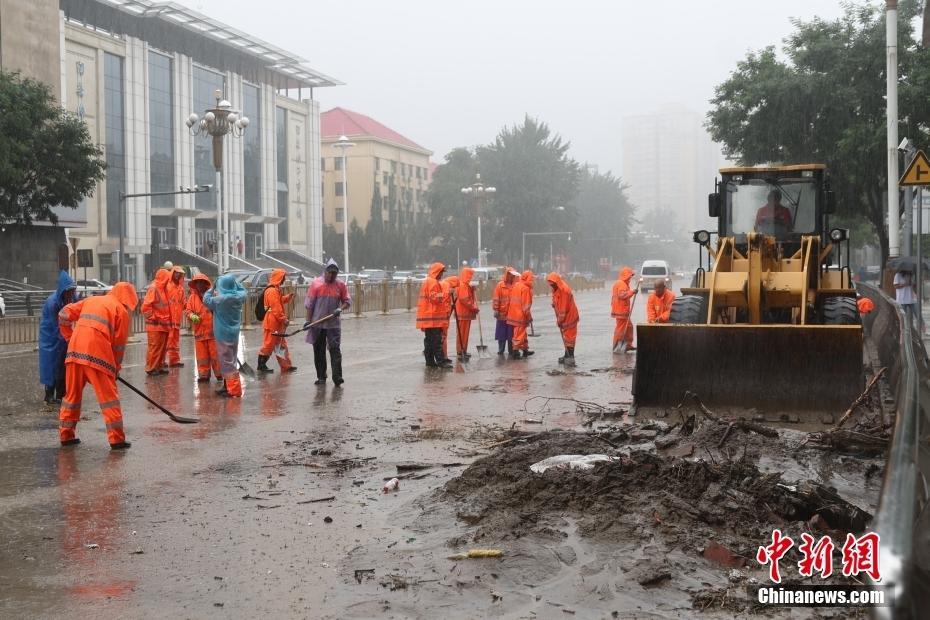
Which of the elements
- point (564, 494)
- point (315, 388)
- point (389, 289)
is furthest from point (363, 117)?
point (564, 494)

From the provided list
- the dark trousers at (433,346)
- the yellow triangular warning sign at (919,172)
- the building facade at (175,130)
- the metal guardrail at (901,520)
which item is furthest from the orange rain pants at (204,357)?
the building facade at (175,130)

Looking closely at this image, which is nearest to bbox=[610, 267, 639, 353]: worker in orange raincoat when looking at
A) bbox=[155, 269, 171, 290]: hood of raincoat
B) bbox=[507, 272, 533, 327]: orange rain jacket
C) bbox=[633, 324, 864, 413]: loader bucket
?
bbox=[507, 272, 533, 327]: orange rain jacket

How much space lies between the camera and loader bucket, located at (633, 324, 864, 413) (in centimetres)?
973

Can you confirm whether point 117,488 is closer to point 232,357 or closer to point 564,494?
point 564,494

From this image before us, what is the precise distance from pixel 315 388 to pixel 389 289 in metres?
23.1

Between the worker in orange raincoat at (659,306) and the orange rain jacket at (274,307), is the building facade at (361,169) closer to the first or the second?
the worker in orange raincoat at (659,306)

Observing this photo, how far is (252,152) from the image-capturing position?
75375mm

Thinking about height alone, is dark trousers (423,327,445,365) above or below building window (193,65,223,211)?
below

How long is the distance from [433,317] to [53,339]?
6.26 metres

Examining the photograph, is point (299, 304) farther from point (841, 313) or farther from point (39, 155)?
point (841, 313)

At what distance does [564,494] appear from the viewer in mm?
6398

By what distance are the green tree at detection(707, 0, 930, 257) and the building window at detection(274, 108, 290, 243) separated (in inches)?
2167

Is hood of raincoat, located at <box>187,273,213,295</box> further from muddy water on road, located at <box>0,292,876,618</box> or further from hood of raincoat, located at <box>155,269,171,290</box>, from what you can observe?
hood of raincoat, located at <box>155,269,171,290</box>

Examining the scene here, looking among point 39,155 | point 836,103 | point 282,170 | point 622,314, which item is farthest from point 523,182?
point 622,314
